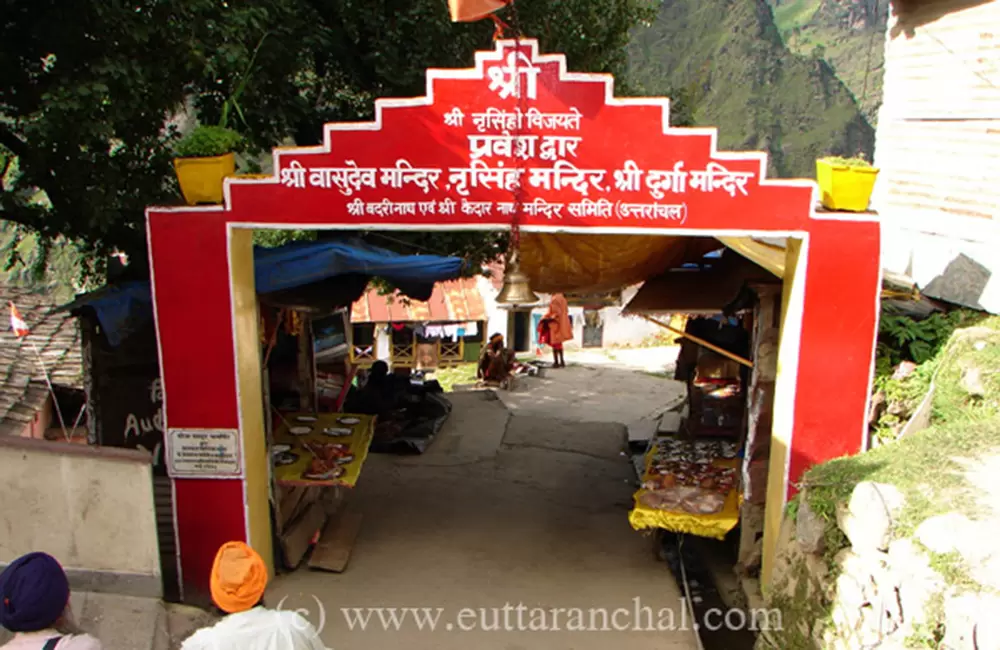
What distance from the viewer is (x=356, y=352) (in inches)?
967

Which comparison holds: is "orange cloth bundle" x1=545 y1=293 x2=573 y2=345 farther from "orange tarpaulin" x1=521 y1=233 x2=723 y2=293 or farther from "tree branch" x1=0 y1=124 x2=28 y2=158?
"tree branch" x1=0 y1=124 x2=28 y2=158

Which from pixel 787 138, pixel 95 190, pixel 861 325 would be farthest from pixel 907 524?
pixel 787 138

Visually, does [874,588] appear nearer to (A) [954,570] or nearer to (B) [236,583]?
(A) [954,570]

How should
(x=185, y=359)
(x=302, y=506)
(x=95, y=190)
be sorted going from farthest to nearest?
(x=302, y=506) → (x=95, y=190) → (x=185, y=359)

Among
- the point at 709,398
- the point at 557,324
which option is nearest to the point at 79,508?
the point at 709,398

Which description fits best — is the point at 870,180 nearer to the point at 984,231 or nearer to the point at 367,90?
the point at 984,231

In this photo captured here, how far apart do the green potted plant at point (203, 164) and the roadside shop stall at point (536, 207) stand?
0.13m

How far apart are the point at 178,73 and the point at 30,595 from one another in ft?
22.8

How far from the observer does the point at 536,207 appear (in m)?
7.20

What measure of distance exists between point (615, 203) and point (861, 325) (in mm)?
2231

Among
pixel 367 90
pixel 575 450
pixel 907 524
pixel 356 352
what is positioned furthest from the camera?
pixel 356 352

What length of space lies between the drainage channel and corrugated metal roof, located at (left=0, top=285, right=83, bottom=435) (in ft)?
22.9

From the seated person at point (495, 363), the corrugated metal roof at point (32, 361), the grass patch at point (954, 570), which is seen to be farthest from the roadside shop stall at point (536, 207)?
the seated person at point (495, 363)

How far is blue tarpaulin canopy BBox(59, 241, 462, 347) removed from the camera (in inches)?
329
